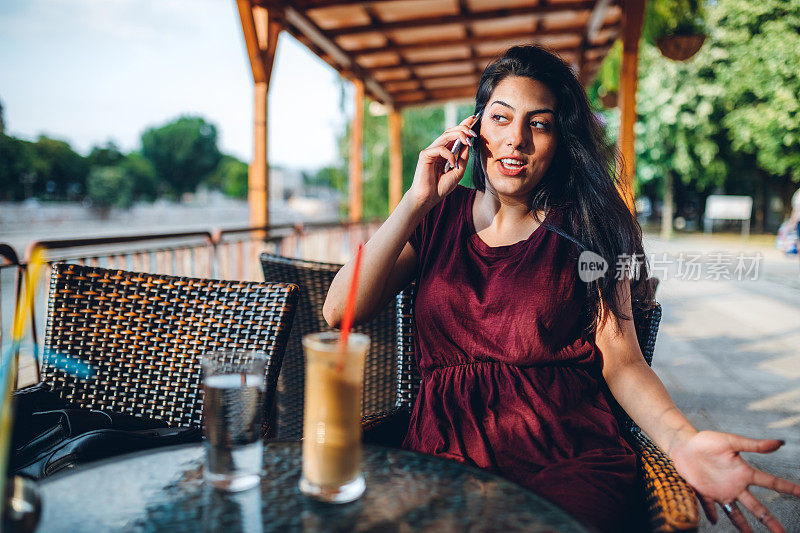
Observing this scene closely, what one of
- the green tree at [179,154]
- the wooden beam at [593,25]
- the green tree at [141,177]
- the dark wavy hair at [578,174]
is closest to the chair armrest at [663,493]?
the dark wavy hair at [578,174]

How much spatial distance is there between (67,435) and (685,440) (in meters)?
1.31

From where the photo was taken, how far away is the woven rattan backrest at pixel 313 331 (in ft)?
7.11

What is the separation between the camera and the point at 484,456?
47.9 inches

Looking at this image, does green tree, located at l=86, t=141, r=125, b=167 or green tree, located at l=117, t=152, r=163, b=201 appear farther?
green tree, located at l=117, t=152, r=163, b=201

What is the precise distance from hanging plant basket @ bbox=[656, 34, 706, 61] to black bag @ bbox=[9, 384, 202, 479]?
5.29 m

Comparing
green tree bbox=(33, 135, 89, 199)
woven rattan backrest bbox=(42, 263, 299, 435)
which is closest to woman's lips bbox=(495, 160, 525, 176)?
woven rattan backrest bbox=(42, 263, 299, 435)

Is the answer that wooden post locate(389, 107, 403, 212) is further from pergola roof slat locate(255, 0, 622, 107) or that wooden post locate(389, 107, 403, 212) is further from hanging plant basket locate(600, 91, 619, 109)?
hanging plant basket locate(600, 91, 619, 109)

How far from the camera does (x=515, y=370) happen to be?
4.21ft

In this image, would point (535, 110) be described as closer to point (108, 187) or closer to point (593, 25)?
point (593, 25)

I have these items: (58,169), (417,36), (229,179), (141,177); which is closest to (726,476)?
(417,36)

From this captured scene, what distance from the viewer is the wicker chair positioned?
90cm

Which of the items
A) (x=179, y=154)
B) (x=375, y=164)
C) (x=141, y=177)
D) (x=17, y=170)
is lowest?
(x=375, y=164)

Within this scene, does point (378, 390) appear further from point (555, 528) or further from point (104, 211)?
point (104, 211)

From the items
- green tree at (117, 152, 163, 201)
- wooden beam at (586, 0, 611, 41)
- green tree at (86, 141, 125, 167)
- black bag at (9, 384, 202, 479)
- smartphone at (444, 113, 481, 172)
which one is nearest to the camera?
black bag at (9, 384, 202, 479)
